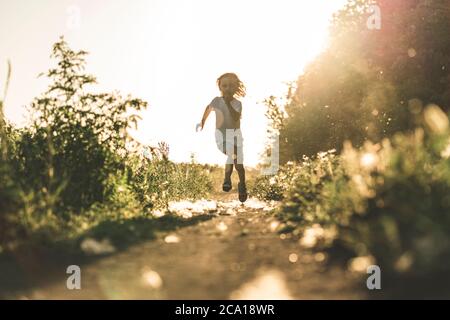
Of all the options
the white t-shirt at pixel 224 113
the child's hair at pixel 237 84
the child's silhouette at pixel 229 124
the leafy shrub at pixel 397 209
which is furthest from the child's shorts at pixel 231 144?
the leafy shrub at pixel 397 209

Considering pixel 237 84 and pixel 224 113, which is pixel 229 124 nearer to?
pixel 224 113

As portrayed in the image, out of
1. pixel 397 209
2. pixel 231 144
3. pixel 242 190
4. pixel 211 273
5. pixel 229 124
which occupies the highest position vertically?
pixel 229 124

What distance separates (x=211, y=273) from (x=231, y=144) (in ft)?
23.5

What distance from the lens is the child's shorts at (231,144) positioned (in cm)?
1108

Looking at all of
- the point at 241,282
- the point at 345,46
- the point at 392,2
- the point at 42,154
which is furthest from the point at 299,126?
the point at 241,282

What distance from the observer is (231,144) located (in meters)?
11.1

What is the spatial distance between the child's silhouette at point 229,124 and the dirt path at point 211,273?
5.47m

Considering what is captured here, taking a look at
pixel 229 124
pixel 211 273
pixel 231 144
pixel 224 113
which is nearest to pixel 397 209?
pixel 211 273

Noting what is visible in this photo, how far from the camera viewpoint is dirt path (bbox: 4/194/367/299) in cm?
352

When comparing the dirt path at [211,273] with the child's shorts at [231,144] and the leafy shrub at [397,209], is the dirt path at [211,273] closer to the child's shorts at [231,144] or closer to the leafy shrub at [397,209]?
the leafy shrub at [397,209]

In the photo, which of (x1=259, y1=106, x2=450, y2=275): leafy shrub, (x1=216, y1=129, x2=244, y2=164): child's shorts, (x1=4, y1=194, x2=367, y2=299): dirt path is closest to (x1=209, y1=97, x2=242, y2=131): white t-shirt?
(x1=216, y1=129, x2=244, y2=164): child's shorts

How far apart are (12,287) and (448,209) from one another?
348 cm

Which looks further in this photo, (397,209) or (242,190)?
(242,190)
